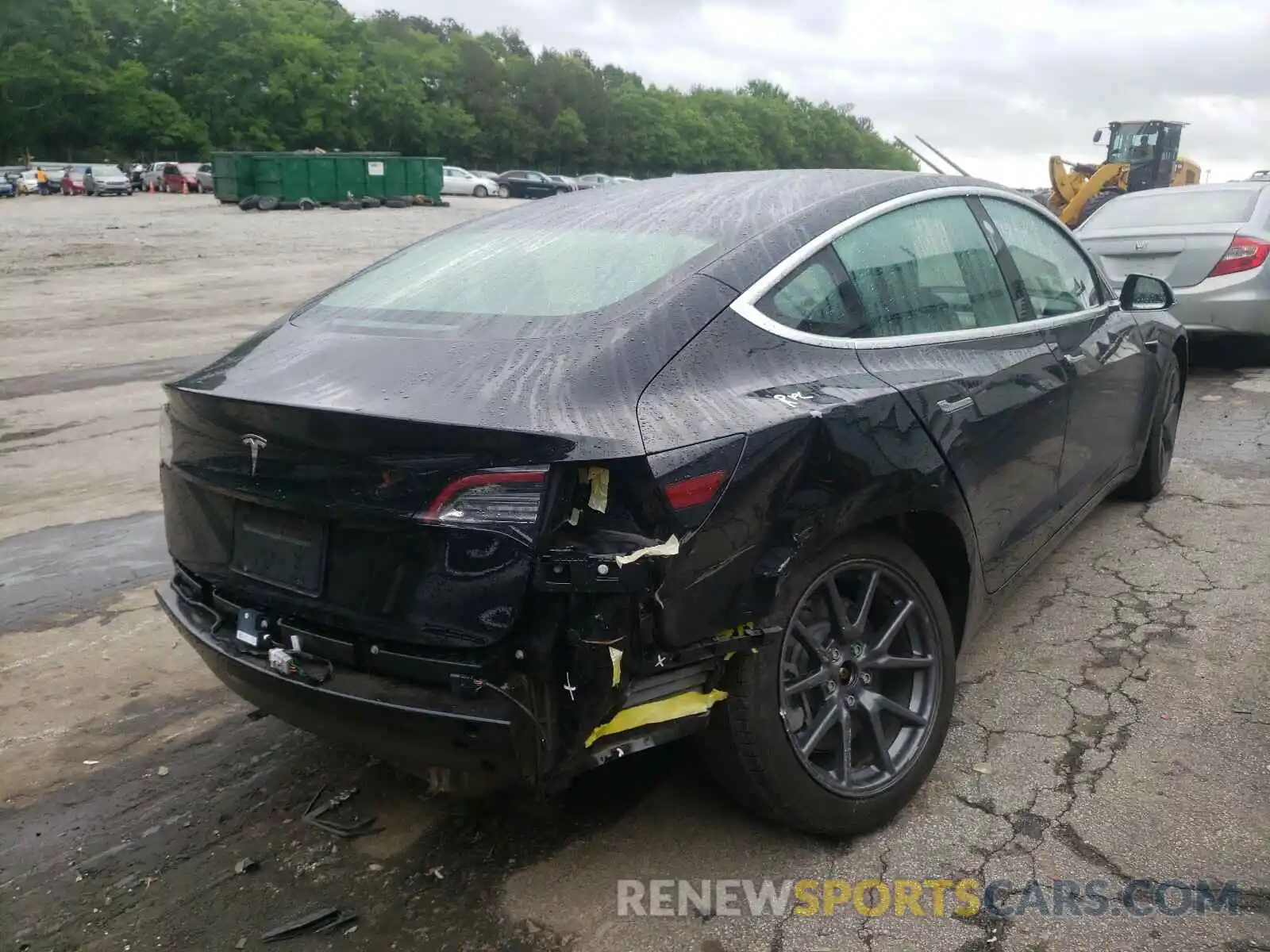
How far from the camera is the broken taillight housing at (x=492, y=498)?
2189 millimetres

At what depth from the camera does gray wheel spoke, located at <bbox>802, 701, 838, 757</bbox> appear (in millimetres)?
2672

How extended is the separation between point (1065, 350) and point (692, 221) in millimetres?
1567

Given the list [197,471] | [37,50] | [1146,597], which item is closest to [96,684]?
[197,471]

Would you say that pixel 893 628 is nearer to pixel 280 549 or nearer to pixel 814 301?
pixel 814 301

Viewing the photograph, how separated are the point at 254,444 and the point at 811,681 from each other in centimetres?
147

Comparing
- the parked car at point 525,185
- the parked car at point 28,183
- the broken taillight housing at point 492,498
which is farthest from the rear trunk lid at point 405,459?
the parked car at point 28,183

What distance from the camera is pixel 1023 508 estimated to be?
3.53 metres

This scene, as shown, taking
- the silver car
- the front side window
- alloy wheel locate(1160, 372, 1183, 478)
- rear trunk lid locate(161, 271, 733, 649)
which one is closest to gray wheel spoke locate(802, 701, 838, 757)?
rear trunk lid locate(161, 271, 733, 649)

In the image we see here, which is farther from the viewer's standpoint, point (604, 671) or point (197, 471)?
point (197, 471)

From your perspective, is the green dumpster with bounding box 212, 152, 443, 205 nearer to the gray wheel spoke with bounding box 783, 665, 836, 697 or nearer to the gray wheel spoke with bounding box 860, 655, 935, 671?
the gray wheel spoke with bounding box 860, 655, 935, 671

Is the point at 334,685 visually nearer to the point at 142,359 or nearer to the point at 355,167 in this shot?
the point at 142,359

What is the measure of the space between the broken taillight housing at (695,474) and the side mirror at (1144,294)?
292 cm

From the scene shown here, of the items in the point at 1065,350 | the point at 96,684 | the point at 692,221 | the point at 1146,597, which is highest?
the point at 692,221

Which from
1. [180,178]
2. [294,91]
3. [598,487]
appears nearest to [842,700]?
[598,487]
